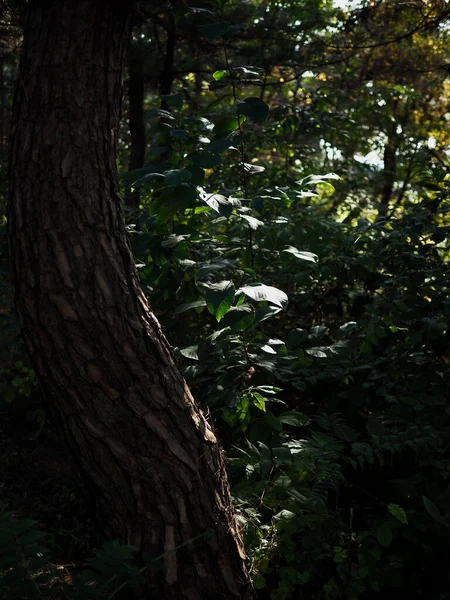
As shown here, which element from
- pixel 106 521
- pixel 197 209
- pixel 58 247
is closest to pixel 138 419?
pixel 106 521

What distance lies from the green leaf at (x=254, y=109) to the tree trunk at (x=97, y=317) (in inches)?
22.0

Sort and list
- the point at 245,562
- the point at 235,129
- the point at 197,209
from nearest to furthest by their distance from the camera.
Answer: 1. the point at 245,562
2. the point at 235,129
3. the point at 197,209

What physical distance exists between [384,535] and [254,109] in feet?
6.05

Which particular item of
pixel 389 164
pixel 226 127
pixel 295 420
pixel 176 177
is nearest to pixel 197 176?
pixel 176 177

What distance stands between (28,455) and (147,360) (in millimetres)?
2181

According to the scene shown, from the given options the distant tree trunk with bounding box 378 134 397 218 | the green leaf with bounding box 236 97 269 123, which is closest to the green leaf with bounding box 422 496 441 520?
the green leaf with bounding box 236 97 269 123

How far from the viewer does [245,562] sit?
2357 millimetres

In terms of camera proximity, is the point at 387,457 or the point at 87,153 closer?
the point at 87,153

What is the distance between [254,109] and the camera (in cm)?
253

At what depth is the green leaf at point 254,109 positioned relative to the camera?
2518mm

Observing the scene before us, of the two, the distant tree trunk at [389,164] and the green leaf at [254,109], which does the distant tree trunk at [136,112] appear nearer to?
the distant tree trunk at [389,164]

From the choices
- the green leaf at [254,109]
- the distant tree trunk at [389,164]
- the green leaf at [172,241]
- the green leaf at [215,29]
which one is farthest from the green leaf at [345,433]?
the distant tree trunk at [389,164]

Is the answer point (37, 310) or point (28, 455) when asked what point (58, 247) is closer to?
point (37, 310)

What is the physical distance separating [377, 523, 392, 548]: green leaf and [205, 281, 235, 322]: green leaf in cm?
111
